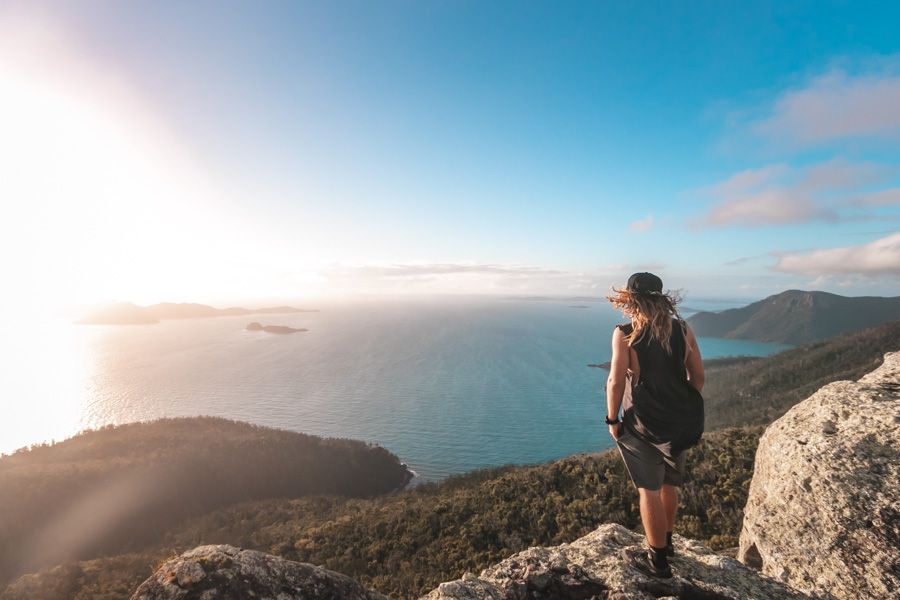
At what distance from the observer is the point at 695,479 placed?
1689 cm

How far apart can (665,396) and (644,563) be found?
2.41 meters

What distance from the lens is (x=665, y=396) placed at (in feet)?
15.9

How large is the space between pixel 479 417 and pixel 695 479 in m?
104

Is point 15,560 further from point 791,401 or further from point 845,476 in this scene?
point 791,401

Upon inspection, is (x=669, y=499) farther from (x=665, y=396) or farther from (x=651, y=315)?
(x=651, y=315)

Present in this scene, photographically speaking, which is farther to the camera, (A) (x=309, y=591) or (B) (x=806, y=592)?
(B) (x=806, y=592)

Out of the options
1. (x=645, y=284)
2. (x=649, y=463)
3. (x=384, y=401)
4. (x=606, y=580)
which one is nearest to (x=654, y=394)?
(x=649, y=463)

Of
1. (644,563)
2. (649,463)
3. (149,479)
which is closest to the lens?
(649,463)

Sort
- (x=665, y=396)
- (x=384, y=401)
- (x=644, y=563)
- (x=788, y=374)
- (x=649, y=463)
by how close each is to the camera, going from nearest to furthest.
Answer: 1. (x=665, y=396)
2. (x=649, y=463)
3. (x=644, y=563)
4. (x=384, y=401)
5. (x=788, y=374)

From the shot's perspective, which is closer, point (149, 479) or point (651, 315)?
point (651, 315)

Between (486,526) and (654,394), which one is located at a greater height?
(654,394)

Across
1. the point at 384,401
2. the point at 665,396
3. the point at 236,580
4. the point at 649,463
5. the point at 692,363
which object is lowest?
the point at 384,401

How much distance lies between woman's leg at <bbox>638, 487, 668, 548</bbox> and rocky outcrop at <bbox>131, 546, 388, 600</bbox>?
386 cm

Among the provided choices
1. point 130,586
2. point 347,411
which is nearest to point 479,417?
point 347,411
